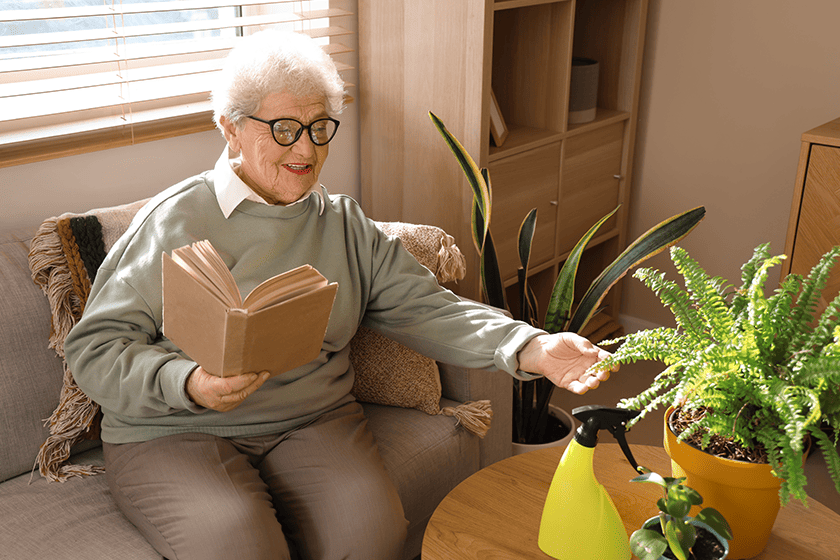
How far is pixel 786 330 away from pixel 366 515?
733 millimetres

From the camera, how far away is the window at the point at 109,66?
171 cm

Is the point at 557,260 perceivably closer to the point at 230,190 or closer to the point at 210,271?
the point at 230,190

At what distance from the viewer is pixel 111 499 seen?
1.38 meters

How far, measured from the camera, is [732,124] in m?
2.60

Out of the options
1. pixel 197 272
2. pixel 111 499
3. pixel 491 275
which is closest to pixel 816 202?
pixel 491 275

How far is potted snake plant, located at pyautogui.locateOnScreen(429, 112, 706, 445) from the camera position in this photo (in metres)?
1.66

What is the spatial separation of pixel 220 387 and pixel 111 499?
Result: 42 centimetres

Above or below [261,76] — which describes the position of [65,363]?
below

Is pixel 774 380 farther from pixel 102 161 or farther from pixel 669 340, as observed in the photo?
pixel 102 161

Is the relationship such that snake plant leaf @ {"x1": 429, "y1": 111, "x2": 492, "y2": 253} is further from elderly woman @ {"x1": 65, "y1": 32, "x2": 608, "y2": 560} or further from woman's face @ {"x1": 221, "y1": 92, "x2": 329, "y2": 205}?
woman's face @ {"x1": 221, "y1": 92, "x2": 329, "y2": 205}

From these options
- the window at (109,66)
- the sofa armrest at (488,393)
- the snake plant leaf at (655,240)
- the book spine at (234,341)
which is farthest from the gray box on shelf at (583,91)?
the book spine at (234,341)

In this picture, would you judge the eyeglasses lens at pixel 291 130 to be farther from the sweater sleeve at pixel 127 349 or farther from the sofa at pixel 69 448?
the sofa at pixel 69 448

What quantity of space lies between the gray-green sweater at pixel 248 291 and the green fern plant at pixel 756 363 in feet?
1.17

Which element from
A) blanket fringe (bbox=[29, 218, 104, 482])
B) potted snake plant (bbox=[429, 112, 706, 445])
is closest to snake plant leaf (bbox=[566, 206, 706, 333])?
potted snake plant (bbox=[429, 112, 706, 445])
